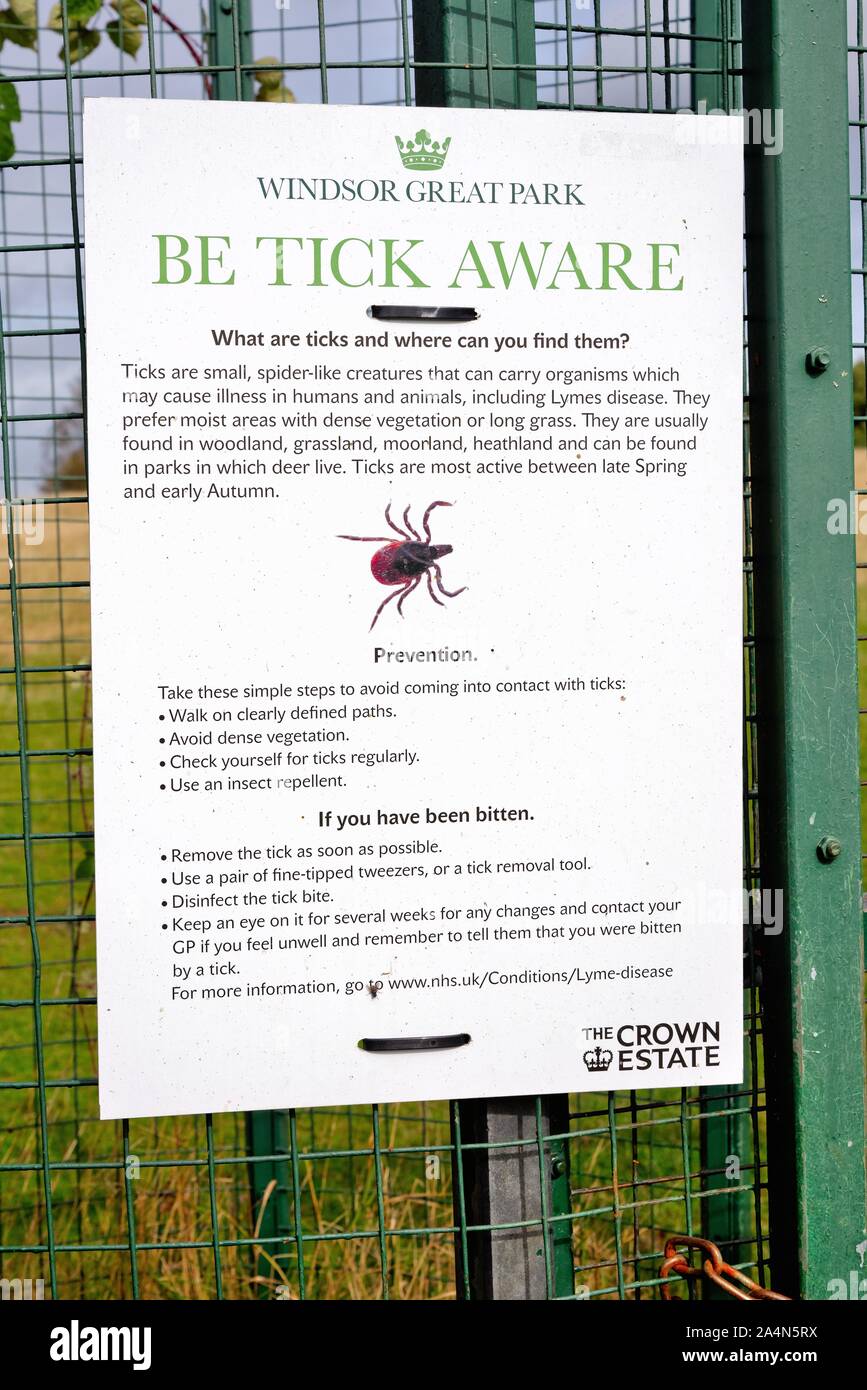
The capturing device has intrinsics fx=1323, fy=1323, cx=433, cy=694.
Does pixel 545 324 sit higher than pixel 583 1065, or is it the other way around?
pixel 545 324

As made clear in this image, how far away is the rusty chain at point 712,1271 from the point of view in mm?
1829

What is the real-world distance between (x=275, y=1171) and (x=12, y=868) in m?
4.24

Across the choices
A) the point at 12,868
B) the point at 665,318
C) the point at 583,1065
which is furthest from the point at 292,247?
the point at 12,868

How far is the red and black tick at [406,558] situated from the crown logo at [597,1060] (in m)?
0.69

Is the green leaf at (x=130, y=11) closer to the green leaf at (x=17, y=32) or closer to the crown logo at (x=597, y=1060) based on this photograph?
the green leaf at (x=17, y=32)

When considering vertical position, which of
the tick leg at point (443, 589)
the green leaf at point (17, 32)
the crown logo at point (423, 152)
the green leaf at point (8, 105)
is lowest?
the tick leg at point (443, 589)

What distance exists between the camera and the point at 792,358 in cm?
191

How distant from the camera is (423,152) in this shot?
5.94 ft

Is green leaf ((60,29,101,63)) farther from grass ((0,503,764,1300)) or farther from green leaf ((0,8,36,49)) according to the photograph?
grass ((0,503,764,1300))

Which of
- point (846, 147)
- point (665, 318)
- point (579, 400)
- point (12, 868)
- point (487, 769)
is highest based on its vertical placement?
point (846, 147)

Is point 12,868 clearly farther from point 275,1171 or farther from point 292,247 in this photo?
point 292,247

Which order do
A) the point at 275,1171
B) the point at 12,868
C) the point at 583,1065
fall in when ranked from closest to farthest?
the point at 583,1065 < the point at 275,1171 < the point at 12,868

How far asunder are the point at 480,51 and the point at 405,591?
78 centimetres

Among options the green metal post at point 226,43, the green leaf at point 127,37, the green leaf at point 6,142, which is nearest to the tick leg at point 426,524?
the green leaf at point 6,142
